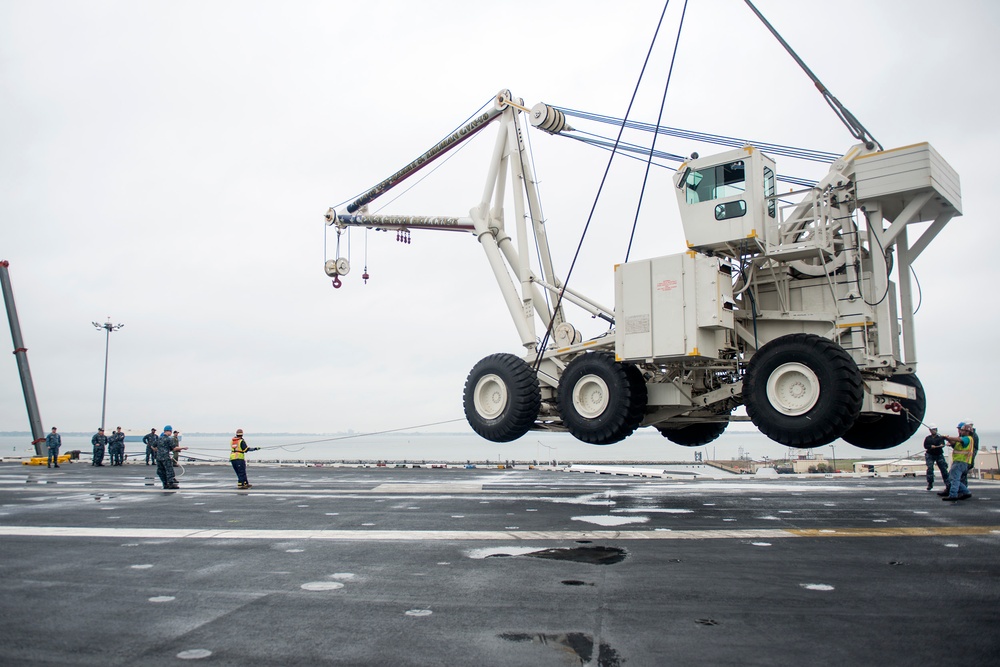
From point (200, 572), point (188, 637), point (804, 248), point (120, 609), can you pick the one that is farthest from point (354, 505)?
point (804, 248)

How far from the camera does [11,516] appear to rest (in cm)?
1118

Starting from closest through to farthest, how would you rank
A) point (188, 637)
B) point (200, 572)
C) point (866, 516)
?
point (188, 637)
point (200, 572)
point (866, 516)

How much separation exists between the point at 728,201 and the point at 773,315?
2216mm

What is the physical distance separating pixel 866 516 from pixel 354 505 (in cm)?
877

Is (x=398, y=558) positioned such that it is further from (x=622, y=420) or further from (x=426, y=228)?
(x=426, y=228)

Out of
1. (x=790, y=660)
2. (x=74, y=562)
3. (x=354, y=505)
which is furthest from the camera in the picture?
(x=354, y=505)

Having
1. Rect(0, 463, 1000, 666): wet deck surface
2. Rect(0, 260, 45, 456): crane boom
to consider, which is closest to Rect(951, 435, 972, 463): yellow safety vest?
Rect(0, 463, 1000, 666): wet deck surface

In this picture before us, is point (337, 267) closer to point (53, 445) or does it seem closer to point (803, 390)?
point (803, 390)

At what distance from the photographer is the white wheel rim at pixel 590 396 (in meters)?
13.2

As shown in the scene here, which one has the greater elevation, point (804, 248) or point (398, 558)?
point (804, 248)

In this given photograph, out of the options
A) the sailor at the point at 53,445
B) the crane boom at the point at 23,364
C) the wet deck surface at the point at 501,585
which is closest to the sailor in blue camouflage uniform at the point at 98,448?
the sailor at the point at 53,445

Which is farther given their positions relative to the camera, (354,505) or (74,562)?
(354,505)

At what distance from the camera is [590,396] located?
533 inches

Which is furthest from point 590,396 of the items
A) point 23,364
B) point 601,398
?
point 23,364
